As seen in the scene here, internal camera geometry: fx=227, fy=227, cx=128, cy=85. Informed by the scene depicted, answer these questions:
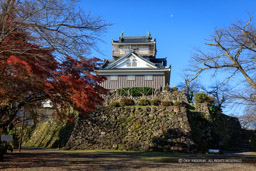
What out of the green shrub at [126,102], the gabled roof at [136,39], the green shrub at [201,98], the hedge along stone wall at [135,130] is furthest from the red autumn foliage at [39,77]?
the gabled roof at [136,39]

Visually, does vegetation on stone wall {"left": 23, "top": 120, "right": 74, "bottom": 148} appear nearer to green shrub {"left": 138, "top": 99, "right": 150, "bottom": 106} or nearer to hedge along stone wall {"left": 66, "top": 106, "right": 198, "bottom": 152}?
hedge along stone wall {"left": 66, "top": 106, "right": 198, "bottom": 152}

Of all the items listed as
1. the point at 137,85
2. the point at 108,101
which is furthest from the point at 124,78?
the point at 108,101

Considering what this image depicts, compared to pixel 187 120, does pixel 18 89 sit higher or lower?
higher

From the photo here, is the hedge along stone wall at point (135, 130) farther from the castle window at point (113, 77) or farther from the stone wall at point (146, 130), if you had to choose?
the castle window at point (113, 77)

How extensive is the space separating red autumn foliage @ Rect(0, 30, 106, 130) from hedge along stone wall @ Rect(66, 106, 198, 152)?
17.2 ft

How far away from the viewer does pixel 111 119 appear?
1936 cm

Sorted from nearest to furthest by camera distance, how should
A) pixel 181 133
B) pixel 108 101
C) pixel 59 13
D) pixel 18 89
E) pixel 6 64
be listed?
pixel 59 13, pixel 6 64, pixel 18 89, pixel 181 133, pixel 108 101

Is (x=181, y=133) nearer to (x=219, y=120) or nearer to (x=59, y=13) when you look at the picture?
(x=219, y=120)

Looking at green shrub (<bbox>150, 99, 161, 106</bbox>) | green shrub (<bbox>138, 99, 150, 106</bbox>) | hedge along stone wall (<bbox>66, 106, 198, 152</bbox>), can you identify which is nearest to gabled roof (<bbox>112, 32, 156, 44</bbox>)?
green shrub (<bbox>138, 99, 150, 106</bbox>)

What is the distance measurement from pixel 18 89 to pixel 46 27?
414 cm

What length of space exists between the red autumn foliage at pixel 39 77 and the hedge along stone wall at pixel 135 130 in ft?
17.2

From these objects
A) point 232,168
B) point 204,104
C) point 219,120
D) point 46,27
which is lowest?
point 232,168

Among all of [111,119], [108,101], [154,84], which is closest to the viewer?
[111,119]

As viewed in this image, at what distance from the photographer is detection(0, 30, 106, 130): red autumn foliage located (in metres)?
8.80
